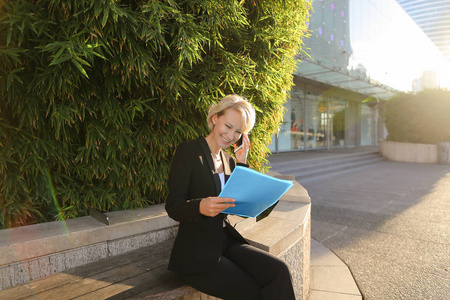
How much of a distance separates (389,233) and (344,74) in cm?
1097

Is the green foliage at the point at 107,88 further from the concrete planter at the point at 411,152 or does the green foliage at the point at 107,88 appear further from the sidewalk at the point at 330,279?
the concrete planter at the point at 411,152

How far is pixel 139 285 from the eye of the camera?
1.70m

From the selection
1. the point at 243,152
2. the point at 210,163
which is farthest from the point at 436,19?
the point at 210,163

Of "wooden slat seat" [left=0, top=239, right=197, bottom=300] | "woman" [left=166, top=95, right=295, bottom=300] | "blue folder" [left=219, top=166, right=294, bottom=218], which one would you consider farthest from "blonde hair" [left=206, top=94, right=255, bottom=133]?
"wooden slat seat" [left=0, top=239, right=197, bottom=300]

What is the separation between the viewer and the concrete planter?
13312mm

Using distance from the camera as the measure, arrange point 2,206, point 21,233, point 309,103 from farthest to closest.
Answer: point 309,103 → point 2,206 → point 21,233

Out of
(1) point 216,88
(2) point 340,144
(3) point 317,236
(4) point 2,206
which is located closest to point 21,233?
(4) point 2,206

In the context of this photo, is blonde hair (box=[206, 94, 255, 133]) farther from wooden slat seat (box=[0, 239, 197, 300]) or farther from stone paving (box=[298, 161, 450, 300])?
stone paving (box=[298, 161, 450, 300])

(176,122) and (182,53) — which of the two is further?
(176,122)

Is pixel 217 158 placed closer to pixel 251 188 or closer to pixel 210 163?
pixel 210 163

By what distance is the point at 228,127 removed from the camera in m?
1.82

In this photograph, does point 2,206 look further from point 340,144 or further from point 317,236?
point 340,144

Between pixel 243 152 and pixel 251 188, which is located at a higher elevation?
pixel 243 152

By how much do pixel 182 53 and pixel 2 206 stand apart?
176 cm
